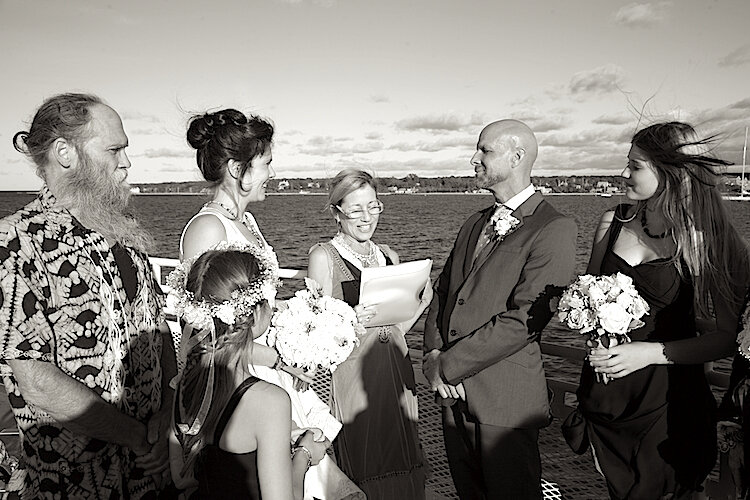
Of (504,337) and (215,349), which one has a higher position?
(215,349)

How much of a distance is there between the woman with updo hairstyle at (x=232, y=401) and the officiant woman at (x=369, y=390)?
1363mm

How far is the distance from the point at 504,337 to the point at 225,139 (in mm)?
1835

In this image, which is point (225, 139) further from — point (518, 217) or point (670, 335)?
point (670, 335)

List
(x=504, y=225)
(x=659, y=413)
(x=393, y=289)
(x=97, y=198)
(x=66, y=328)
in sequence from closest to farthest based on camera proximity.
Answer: (x=66, y=328)
(x=97, y=198)
(x=659, y=413)
(x=504, y=225)
(x=393, y=289)

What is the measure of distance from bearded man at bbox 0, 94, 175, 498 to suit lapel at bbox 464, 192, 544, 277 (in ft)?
5.60

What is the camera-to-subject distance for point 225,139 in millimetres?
3426

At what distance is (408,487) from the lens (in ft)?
13.1

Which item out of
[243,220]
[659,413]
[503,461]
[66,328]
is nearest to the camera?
[66,328]

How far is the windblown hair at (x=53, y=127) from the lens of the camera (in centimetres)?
250

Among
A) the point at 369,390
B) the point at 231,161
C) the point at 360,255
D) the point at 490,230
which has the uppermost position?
the point at 231,161

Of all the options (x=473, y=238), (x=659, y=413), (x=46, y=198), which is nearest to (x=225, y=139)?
(x=46, y=198)

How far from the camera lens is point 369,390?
3.95 meters

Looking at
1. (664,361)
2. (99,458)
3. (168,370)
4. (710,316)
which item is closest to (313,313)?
(168,370)

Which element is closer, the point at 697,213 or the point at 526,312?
the point at 697,213
